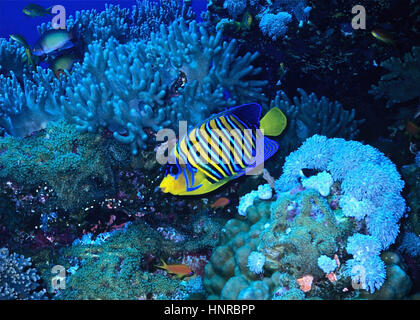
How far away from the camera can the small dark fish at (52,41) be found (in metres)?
4.75

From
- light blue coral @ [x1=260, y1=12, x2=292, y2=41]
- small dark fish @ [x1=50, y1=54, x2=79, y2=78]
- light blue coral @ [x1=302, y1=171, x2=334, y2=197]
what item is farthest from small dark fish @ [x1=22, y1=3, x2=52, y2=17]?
light blue coral @ [x1=302, y1=171, x2=334, y2=197]

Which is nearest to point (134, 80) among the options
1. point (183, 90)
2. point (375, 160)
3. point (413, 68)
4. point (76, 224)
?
point (183, 90)

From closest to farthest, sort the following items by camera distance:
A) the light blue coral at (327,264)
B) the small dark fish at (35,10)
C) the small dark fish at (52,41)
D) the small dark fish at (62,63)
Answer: the light blue coral at (327,264), the small dark fish at (62,63), the small dark fish at (52,41), the small dark fish at (35,10)

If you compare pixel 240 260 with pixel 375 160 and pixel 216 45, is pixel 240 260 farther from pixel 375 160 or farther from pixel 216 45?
pixel 216 45

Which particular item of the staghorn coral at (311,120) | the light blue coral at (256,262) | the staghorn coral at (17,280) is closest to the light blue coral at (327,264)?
the light blue coral at (256,262)

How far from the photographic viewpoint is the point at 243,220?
9.32 feet

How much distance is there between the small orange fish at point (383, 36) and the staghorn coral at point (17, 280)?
15.6 feet

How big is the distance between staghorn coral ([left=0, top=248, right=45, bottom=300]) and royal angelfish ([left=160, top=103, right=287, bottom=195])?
1824 mm

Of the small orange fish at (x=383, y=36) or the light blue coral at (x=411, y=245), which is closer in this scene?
the light blue coral at (x=411, y=245)

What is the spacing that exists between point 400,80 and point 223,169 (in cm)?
362

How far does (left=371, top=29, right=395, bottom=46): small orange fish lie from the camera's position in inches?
138

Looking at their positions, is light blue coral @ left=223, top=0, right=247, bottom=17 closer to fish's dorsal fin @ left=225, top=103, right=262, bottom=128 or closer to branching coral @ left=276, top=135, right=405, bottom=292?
branching coral @ left=276, top=135, right=405, bottom=292

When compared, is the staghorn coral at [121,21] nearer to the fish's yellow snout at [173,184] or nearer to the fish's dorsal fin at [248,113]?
the fish's dorsal fin at [248,113]

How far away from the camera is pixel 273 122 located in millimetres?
2066
